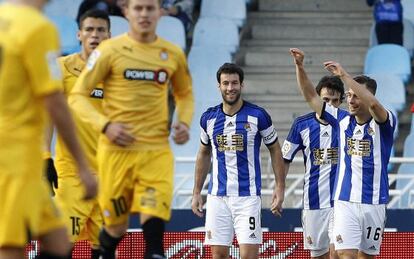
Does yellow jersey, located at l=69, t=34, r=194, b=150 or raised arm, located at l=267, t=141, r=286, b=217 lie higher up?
yellow jersey, located at l=69, t=34, r=194, b=150

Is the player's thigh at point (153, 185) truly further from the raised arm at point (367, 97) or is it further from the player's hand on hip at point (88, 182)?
the raised arm at point (367, 97)

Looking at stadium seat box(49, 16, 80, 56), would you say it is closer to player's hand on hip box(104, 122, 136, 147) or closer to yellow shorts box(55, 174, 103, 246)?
yellow shorts box(55, 174, 103, 246)

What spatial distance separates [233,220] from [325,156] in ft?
4.07

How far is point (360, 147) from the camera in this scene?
1230cm

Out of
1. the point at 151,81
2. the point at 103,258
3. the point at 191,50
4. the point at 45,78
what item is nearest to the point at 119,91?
the point at 151,81

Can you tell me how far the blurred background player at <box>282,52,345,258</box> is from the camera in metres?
13.3

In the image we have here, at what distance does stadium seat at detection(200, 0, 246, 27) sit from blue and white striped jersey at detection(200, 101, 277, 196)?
7839 mm

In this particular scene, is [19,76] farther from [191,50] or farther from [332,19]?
[332,19]

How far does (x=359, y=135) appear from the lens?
1231cm

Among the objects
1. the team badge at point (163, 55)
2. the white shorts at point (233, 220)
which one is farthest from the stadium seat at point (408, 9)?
the team badge at point (163, 55)

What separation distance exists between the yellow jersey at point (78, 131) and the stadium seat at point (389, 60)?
8591mm

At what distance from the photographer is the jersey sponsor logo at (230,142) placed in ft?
41.8

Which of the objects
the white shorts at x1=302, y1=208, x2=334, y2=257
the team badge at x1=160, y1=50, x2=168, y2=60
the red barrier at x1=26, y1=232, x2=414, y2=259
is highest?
the team badge at x1=160, y1=50, x2=168, y2=60

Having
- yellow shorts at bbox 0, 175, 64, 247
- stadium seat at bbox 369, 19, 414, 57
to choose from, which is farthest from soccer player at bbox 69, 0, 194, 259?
stadium seat at bbox 369, 19, 414, 57
